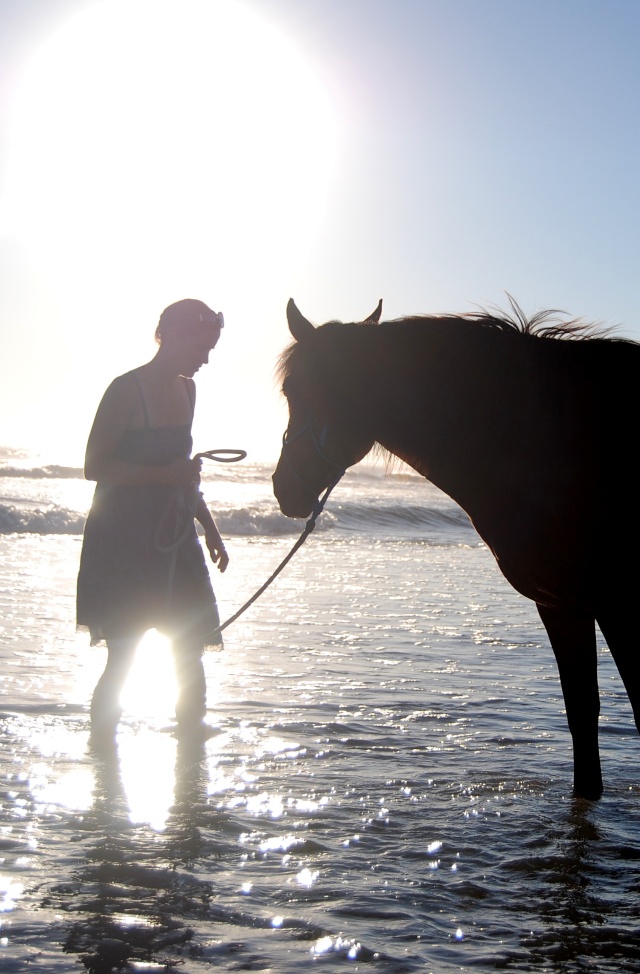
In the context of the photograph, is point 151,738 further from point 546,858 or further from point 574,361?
point 574,361

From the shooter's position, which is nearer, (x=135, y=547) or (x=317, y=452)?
(x=317, y=452)

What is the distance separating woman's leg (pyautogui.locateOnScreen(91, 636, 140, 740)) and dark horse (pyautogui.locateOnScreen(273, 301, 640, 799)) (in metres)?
1.10

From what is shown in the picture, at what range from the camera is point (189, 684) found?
4441 millimetres

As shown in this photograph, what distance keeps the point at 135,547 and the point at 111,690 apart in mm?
652

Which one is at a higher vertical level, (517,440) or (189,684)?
(517,440)

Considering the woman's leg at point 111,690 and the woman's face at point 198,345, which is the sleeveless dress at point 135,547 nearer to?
the woman's leg at point 111,690

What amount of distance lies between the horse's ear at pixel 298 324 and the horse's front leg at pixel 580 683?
138cm

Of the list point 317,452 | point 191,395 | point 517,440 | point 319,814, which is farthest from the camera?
point 191,395

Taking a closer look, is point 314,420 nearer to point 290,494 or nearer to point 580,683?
point 290,494

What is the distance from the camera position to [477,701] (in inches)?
223

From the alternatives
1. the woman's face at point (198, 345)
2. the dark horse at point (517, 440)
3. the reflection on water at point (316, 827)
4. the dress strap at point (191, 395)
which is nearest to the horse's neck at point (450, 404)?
the dark horse at point (517, 440)

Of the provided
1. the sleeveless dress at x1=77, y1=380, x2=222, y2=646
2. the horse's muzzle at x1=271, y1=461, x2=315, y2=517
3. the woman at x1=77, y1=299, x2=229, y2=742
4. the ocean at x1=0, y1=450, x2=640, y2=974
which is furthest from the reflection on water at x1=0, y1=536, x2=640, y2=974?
the horse's muzzle at x1=271, y1=461, x2=315, y2=517

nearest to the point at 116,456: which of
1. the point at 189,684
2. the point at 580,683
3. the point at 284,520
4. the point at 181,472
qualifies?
the point at 181,472

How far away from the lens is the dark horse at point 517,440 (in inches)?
131
